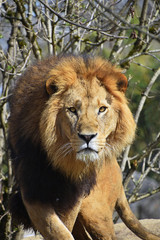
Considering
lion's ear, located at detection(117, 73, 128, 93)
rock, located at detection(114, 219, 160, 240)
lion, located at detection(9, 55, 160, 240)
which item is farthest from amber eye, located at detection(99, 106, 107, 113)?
rock, located at detection(114, 219, 160, 240)

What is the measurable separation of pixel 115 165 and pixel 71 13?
76.7 inches

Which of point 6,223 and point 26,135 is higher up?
point 26,135

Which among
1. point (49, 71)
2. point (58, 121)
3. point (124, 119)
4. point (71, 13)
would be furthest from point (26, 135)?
point (71, 13)

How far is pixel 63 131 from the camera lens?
359 cm

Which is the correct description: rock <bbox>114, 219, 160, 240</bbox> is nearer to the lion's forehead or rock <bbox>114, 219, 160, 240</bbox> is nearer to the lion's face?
the lion's face

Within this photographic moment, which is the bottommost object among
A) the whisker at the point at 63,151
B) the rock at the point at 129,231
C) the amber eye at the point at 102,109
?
the rock at the point at 129,231

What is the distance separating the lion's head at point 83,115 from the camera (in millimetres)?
3414

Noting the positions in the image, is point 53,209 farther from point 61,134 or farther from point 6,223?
point 6,223

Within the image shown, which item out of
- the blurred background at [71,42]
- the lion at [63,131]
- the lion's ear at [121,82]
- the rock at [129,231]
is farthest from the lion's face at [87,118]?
the rock at [129,231]

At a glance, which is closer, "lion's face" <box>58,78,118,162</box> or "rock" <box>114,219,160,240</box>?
"lion's face" <box>58,78,118,162</box>

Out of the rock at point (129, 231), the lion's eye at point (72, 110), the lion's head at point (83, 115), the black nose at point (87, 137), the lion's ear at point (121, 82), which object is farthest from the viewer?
the rock at point (129, 231)

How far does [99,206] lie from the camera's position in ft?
14.0

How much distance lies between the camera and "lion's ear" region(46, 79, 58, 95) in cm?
361

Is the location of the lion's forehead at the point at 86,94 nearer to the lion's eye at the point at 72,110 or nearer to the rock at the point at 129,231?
the lion's eye at the point at 72,110
